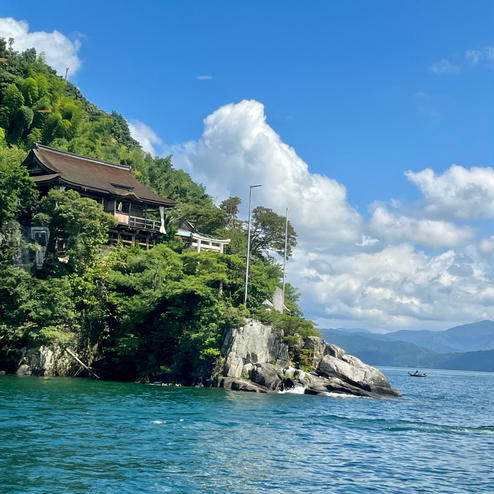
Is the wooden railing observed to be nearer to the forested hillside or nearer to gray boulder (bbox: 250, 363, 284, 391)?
the forested hillside

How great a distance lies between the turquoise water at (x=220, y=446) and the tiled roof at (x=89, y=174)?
62.0 feet

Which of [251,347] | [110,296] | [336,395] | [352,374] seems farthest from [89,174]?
[336,395]

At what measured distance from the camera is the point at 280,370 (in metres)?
39.7

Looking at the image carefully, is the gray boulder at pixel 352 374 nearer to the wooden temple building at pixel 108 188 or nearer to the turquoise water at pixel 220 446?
the turquoise water at pixel 220 446

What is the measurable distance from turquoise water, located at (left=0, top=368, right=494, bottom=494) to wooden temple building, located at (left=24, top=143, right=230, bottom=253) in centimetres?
1801

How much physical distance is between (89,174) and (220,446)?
113 feet

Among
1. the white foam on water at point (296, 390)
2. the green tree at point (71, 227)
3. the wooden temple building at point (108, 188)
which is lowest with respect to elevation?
the white foam on water at point (296, 390)

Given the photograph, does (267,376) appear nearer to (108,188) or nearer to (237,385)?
(237,385)

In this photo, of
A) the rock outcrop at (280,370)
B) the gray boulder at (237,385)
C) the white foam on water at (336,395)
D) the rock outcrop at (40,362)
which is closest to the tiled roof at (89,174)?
the rock outcrop at (40,362)

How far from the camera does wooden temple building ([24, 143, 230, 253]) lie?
45750mm

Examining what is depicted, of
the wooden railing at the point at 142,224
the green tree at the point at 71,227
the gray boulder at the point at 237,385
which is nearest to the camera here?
the gray boulder at the point at 237,385

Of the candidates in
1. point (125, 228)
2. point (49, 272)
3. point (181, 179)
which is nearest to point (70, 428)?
point (49, 272)

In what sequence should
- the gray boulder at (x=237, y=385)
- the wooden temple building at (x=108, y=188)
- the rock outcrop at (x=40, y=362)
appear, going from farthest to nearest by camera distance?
the wooden temple building at (x=108, y=188) < the rock outcrop at (x=40, y=362) < the gray boulder at (x=237, y=385)

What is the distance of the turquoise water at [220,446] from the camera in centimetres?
1484
